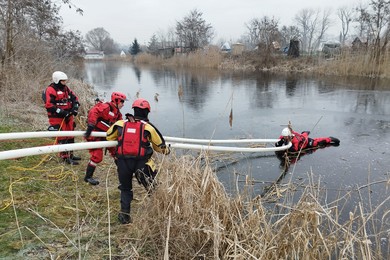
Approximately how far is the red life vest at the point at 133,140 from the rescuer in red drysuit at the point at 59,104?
2117 mm

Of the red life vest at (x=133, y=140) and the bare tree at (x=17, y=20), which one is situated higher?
the bare tree at (x=17, y=20)

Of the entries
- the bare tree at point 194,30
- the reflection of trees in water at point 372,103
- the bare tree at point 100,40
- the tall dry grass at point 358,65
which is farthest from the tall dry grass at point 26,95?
the bare tree at point 100,40

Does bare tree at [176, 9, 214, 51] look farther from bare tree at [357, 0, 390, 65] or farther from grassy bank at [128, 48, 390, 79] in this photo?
bare tree at [357, 0, 390, 65]

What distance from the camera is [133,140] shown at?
317 cm

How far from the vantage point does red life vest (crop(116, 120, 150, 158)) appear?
317 centimetres

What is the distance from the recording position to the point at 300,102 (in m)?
12.9

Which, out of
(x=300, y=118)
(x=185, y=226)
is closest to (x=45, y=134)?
(x=185, y=226)

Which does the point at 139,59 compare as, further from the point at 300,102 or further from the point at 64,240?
the point at 64,240

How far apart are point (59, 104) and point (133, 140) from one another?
2.39 meters

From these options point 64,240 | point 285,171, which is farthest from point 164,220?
point 285,171

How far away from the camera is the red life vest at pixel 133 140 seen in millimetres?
3172

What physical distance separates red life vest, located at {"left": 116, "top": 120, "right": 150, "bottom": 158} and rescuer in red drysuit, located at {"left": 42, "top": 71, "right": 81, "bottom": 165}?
6.95 feet

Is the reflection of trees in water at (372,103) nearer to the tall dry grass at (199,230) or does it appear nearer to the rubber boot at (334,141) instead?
the rubber boot at (334,141)

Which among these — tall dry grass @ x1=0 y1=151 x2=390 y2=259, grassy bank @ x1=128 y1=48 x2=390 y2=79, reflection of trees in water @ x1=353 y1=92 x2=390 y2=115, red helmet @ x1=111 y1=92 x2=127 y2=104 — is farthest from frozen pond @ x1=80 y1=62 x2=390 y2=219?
grassy bank @ x1=128 y1=48 x2=390 y2=79
